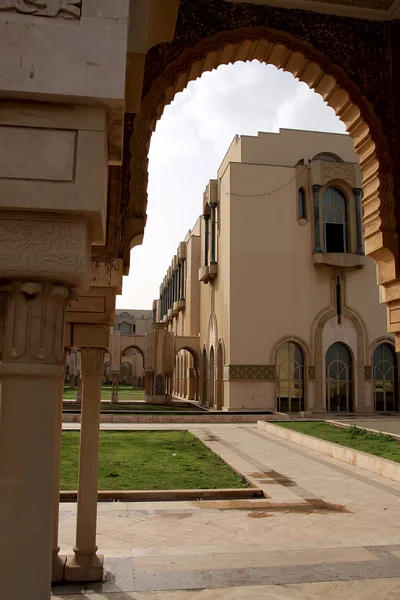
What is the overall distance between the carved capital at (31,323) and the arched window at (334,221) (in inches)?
718

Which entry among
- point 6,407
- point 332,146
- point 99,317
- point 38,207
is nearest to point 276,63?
point 99,317

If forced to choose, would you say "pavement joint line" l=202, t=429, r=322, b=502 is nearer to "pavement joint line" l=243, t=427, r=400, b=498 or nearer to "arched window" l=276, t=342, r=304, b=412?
"pavement joint line" l=243, t=427, r=400, b=498

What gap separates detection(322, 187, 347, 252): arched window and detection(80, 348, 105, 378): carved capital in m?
16.3

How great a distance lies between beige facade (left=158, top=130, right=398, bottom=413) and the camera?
60.8 ft

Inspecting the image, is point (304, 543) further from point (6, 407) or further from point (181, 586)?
point (6, 407)

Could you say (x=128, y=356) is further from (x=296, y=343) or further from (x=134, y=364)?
(x=296, y=343)

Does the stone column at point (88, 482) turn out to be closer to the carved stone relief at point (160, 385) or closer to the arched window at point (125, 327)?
the carved stone relief at point (160, 385)

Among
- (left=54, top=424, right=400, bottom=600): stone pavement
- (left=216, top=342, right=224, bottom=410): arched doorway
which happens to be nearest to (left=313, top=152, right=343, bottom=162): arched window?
(left=216, top=342, right=224, bottom=410): arched doorway

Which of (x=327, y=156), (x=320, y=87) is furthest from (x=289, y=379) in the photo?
(x=320, y=87)

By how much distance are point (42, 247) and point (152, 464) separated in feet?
25.2

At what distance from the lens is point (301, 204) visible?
19.5m

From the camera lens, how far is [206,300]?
2414cm

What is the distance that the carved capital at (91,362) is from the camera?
399cm

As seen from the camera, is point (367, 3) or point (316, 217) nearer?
point (367, 3)
